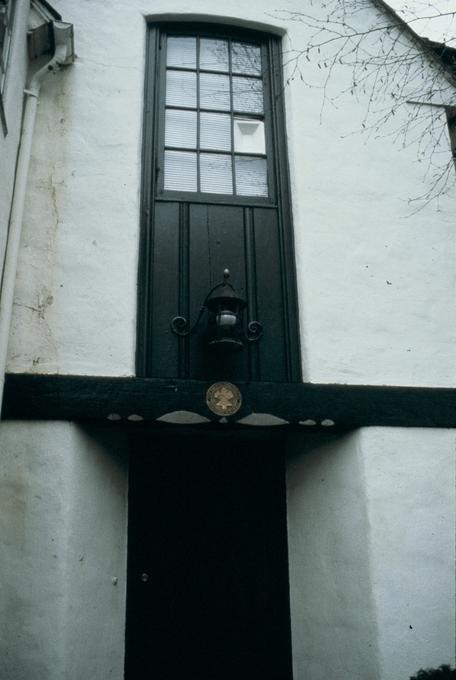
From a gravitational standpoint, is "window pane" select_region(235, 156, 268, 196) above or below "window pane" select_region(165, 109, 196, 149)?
below

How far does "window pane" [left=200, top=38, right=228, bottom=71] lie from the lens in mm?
5637

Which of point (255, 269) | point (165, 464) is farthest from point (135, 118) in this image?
point (165, 464)

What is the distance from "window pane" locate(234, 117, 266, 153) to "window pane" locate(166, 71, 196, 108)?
0.50m

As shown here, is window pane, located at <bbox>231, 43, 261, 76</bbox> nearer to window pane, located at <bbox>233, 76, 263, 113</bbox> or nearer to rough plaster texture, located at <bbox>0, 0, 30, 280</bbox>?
window pane, located at <bbox>233, 76, 263, 113</bbox>

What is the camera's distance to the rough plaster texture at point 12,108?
4168 millimetres

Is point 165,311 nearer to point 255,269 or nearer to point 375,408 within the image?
point 255,269

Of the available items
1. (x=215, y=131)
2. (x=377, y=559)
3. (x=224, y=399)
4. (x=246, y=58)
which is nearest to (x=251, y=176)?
(x=215, y=131)

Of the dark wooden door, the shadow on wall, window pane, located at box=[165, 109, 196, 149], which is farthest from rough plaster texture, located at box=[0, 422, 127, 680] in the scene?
window pane, located at box=[165, 109, 196, 149]

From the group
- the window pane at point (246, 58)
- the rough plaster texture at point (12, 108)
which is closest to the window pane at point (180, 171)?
the window pane at point (246, 58)

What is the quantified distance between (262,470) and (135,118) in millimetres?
3476

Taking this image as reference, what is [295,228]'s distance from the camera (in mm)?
5008

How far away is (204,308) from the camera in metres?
4.62

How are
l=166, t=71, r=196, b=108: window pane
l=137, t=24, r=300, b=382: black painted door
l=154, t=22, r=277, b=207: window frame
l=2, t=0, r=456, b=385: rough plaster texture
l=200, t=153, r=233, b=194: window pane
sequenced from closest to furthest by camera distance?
l=2, t=0, r=456, b=385: rough plaster texture < l=137, t=24, r=300, b=382: black painted door < l=154, t=22, r=277, b=207: window frame < l=200, t=153, r=233, b=194: window pane < l=166, t=71, r=196, b=108: window pane

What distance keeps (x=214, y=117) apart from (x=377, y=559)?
4.25 metres
